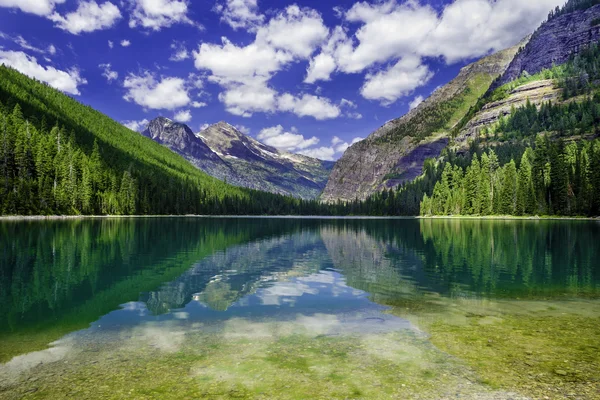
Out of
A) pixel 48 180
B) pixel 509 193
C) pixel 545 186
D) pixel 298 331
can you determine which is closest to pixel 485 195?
pixel 509 193

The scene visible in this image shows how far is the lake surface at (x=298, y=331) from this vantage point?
12.1 metres

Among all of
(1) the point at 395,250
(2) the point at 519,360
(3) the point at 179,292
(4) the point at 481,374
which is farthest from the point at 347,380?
(1) the point at 395,250

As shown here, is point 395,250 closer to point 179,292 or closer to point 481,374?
point 179,292

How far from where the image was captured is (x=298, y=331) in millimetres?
18625

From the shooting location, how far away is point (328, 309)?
23.7 meters

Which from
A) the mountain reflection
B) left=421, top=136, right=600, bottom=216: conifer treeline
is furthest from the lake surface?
left=421, top=136, right=600, bottom=216: conifer treeline

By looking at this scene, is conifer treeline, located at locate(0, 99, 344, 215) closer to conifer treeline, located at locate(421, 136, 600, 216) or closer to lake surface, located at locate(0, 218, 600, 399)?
lake surface, located at locate(0, 218, 600, 399)

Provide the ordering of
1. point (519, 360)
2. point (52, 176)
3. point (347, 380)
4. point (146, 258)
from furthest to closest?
1. point (52, 176)
2. point (146, 258)
3. point (519, 360)
4. point (347, 380)

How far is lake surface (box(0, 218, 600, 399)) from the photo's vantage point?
1212 centimetres

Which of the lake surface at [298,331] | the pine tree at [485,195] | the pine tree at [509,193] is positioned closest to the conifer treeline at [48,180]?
the lake surface at [298,331]

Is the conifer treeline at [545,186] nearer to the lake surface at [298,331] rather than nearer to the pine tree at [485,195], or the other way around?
the pine tree at [485,195]

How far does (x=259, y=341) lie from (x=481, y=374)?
9.18 m

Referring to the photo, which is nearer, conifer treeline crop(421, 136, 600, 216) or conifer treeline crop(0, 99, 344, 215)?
conifer treeline crop(0, 99, 344, 215)

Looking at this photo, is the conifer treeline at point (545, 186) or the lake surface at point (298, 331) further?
the conifer treeline at point (545, 186)
